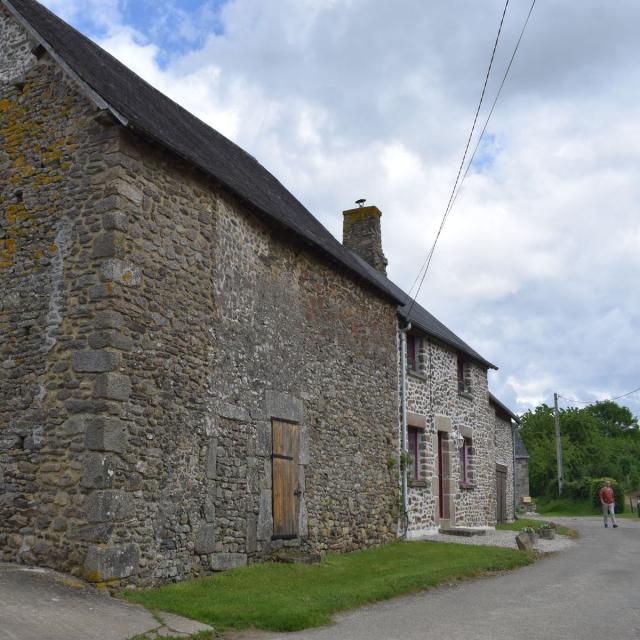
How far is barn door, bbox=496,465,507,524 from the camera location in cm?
2362

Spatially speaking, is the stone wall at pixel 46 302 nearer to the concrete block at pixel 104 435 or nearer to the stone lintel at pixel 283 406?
the concrete block at pixel 104 435

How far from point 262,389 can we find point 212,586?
3.09m

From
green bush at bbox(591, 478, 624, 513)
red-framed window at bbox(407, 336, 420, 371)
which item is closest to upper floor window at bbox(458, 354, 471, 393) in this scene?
red-framed window at bbox(407, 336, 420, 371)

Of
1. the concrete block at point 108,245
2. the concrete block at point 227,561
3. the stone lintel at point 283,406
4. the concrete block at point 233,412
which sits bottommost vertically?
the concrete block at point 227,561

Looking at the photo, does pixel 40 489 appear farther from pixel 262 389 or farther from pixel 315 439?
pixel 315 439

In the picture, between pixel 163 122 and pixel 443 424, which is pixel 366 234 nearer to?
A: pixel 443 424

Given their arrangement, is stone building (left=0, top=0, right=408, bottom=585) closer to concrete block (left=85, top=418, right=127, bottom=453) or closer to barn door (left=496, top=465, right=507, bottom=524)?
concrete block (left=85, top=418, right=127, bottom=453)

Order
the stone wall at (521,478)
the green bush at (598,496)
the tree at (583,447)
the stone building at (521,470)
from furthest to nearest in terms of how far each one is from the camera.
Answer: the tree at (583,447) → the stone wall at (521,478) → the stone building at (521,470) → the green bush at (598,496)

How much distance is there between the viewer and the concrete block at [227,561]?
9227 mm

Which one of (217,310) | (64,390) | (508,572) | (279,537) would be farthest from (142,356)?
(508,572)

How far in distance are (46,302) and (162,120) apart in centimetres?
365

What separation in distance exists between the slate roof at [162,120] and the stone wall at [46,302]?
337mm

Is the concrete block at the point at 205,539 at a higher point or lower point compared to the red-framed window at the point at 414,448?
lower

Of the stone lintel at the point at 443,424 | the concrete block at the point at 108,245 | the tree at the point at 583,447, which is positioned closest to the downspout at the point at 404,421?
the stone lintel at the point at 443,424
